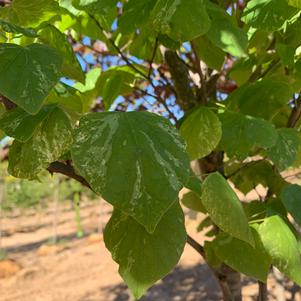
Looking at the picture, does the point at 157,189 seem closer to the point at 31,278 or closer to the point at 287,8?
the point at 287,8

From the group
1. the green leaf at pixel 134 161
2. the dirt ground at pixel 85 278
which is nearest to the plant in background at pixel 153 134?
the green leaf at pixel 134 161

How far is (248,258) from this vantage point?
64 centimetres

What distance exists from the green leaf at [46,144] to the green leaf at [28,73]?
0.07m

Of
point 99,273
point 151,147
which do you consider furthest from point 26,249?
point 151,147

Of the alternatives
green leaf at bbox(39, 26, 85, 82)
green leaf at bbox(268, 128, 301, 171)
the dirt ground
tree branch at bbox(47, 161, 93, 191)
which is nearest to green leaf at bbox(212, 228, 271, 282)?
green leaf at bbox(268, 128, 301, 171)

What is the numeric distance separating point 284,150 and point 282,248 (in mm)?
150

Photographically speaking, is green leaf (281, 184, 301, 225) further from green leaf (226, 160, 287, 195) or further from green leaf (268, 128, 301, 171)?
green leaf (226, 160, 287, 195)

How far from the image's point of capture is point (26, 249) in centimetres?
859

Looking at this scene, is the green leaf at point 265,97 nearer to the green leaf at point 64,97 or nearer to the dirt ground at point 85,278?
the green leaf at point 64,97

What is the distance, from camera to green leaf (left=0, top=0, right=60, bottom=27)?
57 centimetres

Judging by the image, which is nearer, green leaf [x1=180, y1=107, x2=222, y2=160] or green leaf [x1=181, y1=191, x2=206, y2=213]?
green leaf [x1=180, y1=107, x2=222, y2=160]

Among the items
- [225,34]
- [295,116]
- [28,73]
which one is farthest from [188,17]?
[295,116]

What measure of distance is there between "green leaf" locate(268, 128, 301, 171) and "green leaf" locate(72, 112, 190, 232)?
307 millimetres

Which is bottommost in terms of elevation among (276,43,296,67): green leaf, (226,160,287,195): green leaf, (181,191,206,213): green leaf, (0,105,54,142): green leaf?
(181,191,206,213): green leaf
